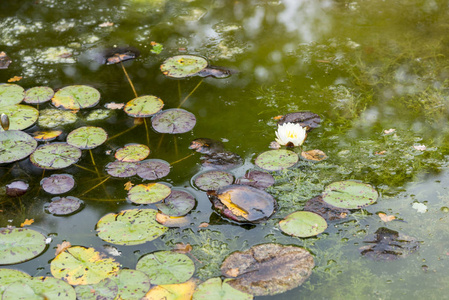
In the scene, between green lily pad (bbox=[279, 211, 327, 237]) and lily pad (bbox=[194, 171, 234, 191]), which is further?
lily pad (bbox=[194, 171, 234, 191])

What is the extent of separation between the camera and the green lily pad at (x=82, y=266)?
6.30 ft

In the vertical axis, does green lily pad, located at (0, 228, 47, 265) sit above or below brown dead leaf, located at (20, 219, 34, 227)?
above

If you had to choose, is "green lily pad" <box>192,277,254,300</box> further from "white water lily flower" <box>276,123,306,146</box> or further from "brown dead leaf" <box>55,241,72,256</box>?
"white water lily flower" <box>276,123,306,146</box>

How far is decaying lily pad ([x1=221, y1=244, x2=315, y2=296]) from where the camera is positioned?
1.88 meters

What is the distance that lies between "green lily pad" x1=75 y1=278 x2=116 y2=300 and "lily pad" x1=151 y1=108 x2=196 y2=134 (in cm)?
115

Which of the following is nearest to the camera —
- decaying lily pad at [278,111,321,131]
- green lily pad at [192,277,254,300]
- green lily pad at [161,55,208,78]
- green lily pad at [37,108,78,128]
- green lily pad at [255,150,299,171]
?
green lily pad at [192,277,254,300]

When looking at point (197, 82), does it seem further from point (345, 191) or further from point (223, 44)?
point (345, 191)

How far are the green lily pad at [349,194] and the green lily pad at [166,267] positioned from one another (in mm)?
810

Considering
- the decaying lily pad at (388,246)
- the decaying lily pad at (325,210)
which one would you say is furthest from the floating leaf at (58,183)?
the decaying lily pad at (388,246)

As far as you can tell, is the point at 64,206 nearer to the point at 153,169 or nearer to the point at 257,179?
the point at 153,169

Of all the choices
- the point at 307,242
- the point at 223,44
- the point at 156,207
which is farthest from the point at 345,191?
the point at 223,44

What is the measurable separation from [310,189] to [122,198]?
1.02 meters

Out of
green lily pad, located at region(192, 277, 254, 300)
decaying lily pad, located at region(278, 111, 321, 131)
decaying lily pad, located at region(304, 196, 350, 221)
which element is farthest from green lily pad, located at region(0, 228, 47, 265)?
decaying lily pad, located at region(278, 111, 321, 131)

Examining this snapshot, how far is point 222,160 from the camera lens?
102 inches
